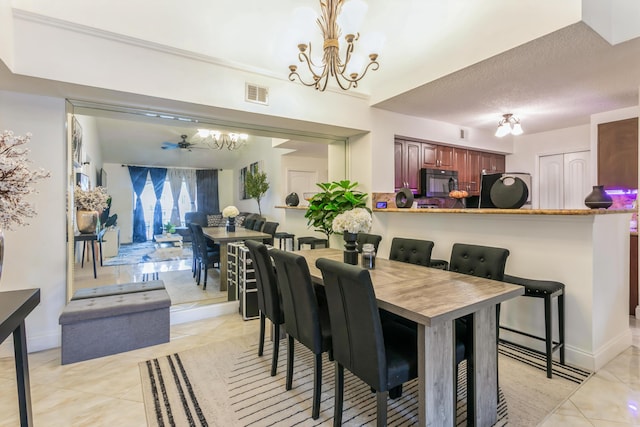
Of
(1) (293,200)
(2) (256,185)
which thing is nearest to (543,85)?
(1) (293,200)

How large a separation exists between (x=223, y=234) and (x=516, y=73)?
12.3 feet

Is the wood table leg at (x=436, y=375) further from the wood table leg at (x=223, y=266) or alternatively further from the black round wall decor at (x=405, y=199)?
the wood table leg at (x=223, y=266)

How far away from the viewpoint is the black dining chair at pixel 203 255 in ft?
13.3

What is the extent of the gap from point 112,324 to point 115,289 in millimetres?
536

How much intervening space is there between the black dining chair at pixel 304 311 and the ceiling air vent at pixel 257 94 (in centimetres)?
182

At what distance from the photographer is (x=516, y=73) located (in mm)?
3020

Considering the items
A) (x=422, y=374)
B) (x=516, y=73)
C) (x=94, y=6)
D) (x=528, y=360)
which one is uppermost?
(x=94, y=6)

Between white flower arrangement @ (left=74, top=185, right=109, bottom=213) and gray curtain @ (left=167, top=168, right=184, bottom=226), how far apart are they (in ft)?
2.34

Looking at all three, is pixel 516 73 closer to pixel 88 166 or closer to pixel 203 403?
pixel 203 403

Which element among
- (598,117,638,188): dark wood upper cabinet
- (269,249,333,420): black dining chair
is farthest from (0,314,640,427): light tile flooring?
(598,117,638,188): dark wood upper cabinet

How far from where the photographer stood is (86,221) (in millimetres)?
3094

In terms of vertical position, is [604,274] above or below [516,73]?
below

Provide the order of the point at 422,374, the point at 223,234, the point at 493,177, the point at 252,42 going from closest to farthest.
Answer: the point at 422,374 < the point at 252,42 < the point at 223,234 < the point at 493,177

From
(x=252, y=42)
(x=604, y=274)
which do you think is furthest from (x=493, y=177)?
(x=252, y=42)
